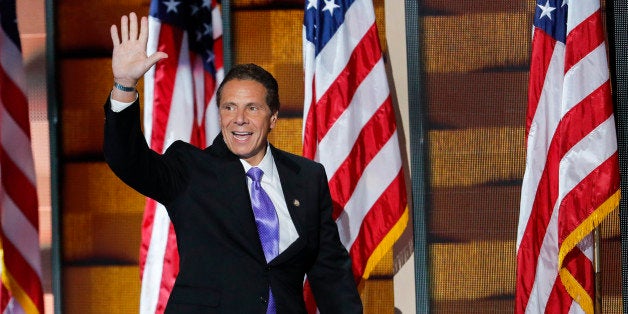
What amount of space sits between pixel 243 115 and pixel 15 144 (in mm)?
2092

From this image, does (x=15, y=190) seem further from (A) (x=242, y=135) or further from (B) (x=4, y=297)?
(A) (x=242, y=135)

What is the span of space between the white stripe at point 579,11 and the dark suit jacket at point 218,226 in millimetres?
2010

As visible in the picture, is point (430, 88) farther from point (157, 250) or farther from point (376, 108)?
point (157, 250)

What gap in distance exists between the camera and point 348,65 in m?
4.18

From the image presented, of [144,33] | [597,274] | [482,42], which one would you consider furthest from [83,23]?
[597,274]

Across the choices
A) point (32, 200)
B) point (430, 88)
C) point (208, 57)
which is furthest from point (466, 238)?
point (32, 200)

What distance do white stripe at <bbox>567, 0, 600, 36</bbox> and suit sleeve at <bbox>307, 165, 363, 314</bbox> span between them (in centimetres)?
197

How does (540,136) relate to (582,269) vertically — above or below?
above

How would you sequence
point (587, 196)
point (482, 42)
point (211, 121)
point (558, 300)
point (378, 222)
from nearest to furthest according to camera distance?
point (587, 196)
point (558, 300)
point (378, 222)
point (211, 121)
point (482, 42)

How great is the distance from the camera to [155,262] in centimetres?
407

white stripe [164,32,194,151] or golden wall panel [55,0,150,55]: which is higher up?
golden wall panel [55,0,150,55]

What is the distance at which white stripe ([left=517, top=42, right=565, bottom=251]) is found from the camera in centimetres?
409

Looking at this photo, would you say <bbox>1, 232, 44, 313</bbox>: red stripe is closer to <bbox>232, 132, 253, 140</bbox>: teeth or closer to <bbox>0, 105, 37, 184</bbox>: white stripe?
<bbox>0, 105, 37, 184</bbox>: white stripe

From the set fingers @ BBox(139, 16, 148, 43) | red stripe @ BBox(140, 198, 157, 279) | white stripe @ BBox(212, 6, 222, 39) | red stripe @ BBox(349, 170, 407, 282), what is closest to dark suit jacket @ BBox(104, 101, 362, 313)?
fingers @ BBox(139, 16, 148, 43)
